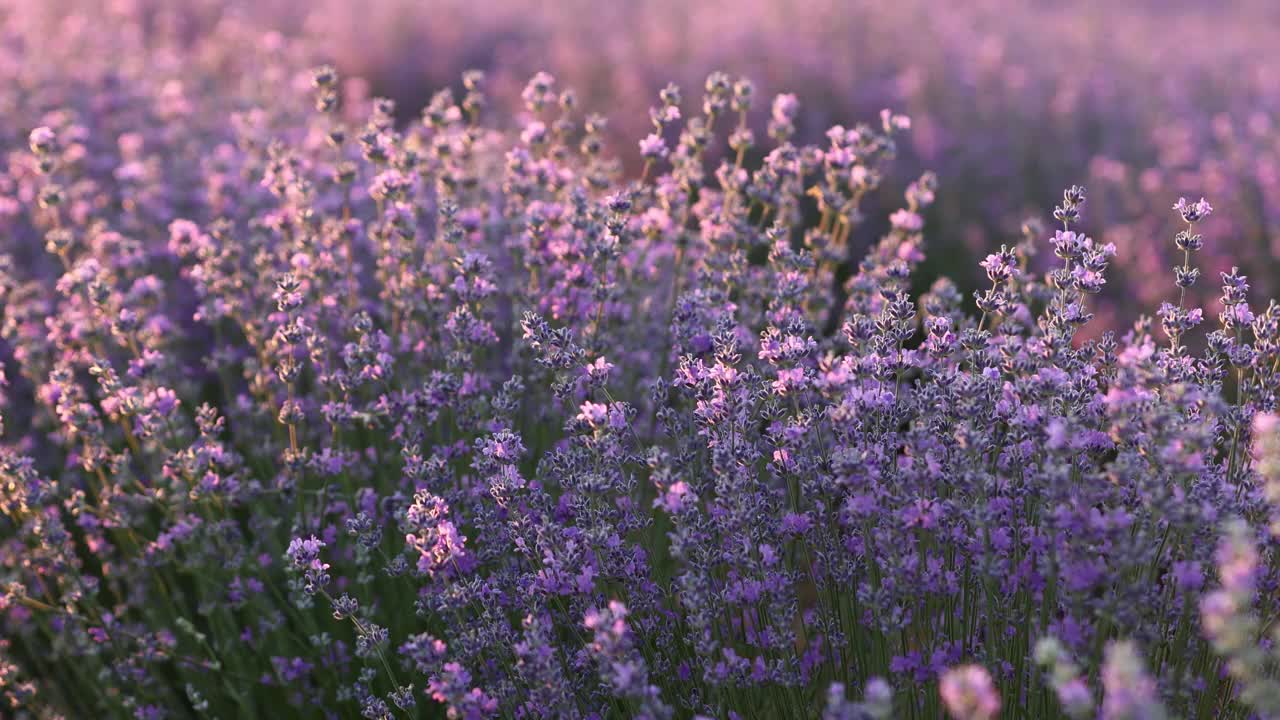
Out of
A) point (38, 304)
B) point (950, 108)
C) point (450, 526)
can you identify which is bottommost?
point (450, 526)

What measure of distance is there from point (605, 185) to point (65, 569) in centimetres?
204

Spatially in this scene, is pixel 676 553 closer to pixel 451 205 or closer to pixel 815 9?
pixel 451 205

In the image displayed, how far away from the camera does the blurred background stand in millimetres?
7035

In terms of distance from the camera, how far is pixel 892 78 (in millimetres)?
9828

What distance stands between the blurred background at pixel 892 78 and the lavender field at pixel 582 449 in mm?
1036

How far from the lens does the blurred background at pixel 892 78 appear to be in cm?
704

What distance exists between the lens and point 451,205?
3.06 meters

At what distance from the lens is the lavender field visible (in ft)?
6.76

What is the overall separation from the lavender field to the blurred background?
104cm

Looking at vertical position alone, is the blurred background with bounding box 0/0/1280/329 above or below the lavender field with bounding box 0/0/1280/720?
above

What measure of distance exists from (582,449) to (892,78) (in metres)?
8.25

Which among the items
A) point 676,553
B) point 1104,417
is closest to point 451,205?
point 676,553

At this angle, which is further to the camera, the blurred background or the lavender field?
the blurred background

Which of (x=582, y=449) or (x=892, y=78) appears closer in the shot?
(x=582, y=449)
